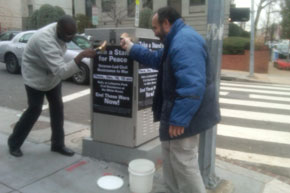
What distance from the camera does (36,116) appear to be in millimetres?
3898

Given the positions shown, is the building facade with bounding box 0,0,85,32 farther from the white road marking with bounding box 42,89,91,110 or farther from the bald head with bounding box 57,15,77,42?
the bald head with bounding box 57,15,77,42

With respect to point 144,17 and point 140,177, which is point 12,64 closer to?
point 140,177

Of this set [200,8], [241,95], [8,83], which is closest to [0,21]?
[200,8]

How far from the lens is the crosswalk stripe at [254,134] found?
5.64m

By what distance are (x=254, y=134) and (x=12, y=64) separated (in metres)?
9.82

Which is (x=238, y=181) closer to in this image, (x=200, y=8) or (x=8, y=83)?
(x=8, y=83)

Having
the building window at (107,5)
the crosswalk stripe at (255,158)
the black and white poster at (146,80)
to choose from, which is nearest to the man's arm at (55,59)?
the black and white poster at (146,80)

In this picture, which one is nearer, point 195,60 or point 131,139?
point 195,60

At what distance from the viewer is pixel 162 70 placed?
2811 millimetres

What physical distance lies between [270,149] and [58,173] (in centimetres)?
351

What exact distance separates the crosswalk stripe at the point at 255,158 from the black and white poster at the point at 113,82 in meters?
2.10

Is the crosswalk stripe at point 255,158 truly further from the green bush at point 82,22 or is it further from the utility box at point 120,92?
the green bush at point 82,22

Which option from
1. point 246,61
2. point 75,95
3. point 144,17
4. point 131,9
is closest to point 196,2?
point 144,17

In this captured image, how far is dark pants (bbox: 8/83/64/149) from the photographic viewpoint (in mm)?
3801
